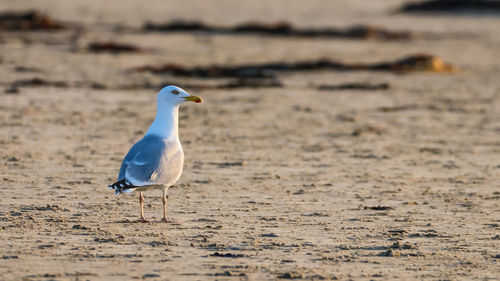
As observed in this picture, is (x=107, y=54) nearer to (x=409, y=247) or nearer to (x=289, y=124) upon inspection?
(x=289, y=124)

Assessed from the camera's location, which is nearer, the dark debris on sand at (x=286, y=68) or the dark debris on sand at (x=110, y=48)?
the dark debris on sand at (x=286, y=68)

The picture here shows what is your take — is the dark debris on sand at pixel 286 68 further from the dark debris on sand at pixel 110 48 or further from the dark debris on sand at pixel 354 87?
the dark debris on sand at pixel 110 48

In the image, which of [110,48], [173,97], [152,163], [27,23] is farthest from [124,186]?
[27,23]

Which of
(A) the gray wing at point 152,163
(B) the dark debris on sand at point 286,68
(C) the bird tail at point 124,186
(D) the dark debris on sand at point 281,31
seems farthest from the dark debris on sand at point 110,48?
(C) the bird tail at point 124,186

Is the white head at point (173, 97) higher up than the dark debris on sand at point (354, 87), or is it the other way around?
the white head at point (173, 97)

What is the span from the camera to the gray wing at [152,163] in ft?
23.0

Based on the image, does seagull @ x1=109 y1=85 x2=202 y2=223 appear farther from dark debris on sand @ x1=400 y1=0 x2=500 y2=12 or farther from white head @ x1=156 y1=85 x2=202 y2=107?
dark debris on sand @ x1=400 y1=0 x2=500 y2=12

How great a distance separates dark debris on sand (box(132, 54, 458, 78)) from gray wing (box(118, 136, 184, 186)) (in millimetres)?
12022

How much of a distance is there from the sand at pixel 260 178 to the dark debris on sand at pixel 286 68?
0.63 meters

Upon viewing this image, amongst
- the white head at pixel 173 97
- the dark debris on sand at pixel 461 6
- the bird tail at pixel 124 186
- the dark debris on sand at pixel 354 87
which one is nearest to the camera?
the bird tail at pixel 124 186

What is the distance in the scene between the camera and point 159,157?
718cm

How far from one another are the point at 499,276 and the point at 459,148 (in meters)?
5.87

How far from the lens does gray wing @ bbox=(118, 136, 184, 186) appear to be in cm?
701

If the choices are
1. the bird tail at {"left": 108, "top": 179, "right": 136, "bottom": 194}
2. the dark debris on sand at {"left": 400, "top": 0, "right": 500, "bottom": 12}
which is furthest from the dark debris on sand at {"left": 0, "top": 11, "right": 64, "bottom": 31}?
the bird tail at {"left": 108, "top": 179, "right": 136, "bottom": 194}
